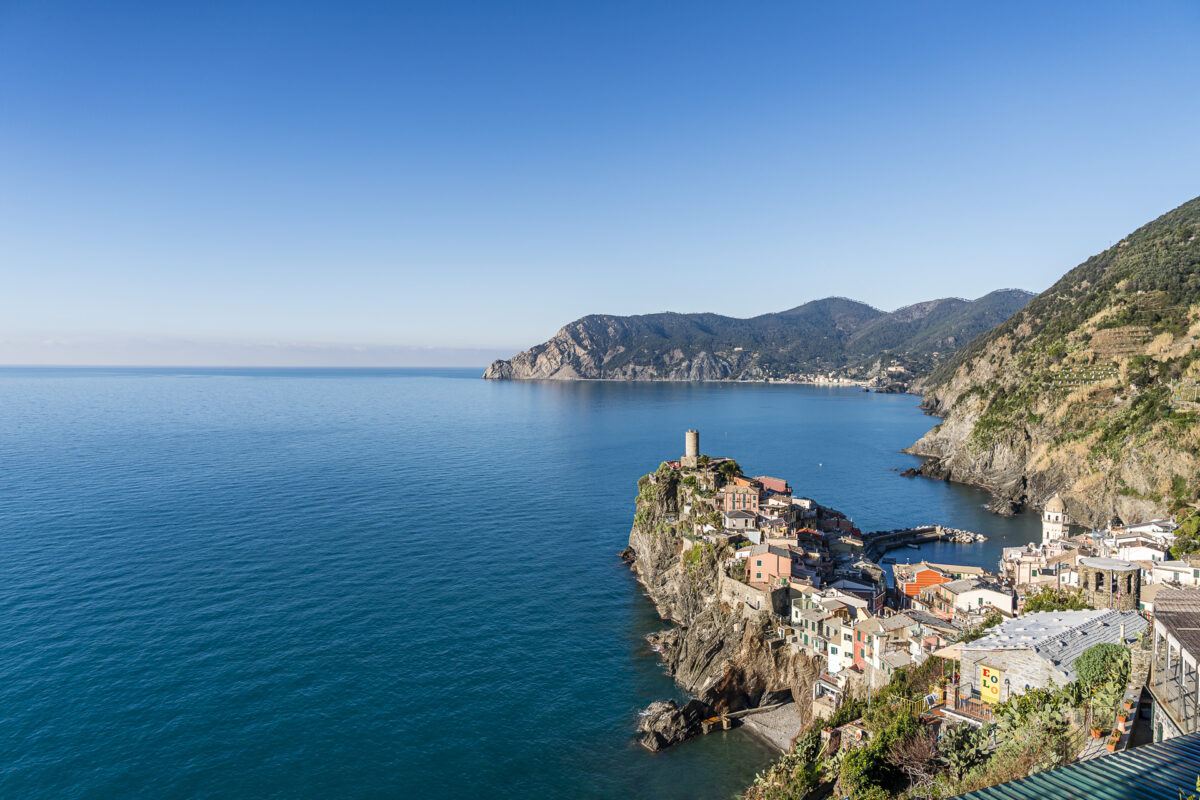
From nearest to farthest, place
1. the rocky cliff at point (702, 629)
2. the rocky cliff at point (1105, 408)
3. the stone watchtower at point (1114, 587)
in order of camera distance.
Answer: the stone watchtower at point (1114, 587) < the rocky cliff at point (702, 629) < the rocky cliff at point (1105, 408)

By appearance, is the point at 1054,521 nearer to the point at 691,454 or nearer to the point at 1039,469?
the point at 1039,469

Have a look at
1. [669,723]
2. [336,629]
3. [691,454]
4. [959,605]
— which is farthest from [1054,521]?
[336,629]

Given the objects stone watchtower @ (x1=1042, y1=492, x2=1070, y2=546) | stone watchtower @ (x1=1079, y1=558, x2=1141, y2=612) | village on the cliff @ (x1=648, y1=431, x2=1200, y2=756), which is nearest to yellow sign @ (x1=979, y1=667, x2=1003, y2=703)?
village on the cliff @ (x1=648, y1=431, x2=1200, y2=756)

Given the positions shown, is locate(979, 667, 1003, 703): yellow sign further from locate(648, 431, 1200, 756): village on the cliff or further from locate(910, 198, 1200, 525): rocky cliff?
locate(910, 198, 1200, 525): rocky cliff

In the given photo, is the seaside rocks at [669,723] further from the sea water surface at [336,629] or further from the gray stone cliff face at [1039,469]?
the gray stone cliff face at [1039,469]

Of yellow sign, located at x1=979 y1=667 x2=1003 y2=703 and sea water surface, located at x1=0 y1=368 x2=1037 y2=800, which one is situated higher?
yellow sign, located at x1=979 y1=667 x2=1003 y2=703

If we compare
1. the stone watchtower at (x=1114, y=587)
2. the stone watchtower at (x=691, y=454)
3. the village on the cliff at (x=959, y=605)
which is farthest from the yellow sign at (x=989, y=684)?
the stone watchtower at (x=691, y=454)

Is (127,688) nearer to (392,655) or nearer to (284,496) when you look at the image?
(392,655)
